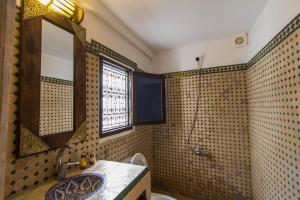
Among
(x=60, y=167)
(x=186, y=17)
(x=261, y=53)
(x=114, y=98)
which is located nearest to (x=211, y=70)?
(x=261, y=53)

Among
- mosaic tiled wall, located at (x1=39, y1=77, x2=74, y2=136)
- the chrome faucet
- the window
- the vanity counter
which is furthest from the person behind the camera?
the chrome faucet

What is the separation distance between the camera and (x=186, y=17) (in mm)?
1681

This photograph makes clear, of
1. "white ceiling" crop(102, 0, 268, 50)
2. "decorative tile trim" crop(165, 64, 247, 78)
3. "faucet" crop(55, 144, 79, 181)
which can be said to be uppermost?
"white ceiling" crop(102, 0, 268, 50)

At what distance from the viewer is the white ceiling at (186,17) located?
1.46 metres

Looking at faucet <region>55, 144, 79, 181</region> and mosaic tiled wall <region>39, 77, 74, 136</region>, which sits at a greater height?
mosaic tiled wall <region>39, 77, 74, 136</region>

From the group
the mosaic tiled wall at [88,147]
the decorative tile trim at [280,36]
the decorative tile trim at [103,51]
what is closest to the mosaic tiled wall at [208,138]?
the mosaic tiled wall at [88,147]

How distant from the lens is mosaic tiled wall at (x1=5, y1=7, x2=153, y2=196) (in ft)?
2.78

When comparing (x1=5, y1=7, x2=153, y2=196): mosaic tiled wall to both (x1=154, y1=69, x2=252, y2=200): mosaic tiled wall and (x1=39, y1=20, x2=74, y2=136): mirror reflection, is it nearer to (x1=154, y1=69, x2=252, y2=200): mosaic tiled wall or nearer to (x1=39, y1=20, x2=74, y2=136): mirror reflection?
(x1=39, y1=20, x2=74, y2=136): mirror reflection

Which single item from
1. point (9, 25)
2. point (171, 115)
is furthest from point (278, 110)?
point (9, 25)

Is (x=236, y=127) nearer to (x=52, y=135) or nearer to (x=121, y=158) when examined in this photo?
(x=121, y=158)

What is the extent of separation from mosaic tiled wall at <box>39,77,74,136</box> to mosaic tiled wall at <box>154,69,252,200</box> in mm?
1514

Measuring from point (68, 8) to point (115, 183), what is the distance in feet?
3.96

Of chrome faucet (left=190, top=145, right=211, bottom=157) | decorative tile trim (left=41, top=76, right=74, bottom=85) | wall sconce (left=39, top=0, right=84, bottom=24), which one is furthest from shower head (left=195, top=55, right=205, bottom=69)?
decorative tile trim (left=41, top=76, right=74, bottom=85)

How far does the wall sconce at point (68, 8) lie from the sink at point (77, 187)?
1.11 meters
